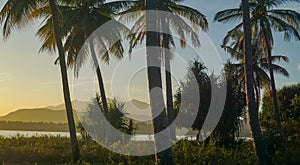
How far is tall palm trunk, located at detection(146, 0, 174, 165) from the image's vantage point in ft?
38.5

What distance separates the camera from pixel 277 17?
87.4ft

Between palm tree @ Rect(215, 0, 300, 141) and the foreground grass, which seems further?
palm tree @ Rect(215, 0, 300, 141)

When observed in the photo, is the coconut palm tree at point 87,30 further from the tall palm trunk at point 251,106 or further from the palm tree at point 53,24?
the tall palm trunk at point 251,106

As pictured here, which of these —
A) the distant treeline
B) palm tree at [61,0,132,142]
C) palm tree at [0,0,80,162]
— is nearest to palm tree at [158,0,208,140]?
palm tree at [61,0,132,142]

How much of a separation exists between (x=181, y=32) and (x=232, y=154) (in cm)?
949

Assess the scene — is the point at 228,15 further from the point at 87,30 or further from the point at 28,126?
the point at 28,126

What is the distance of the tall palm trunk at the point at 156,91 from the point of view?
11.7 m

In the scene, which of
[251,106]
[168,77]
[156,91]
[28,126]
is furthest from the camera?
[28,126]

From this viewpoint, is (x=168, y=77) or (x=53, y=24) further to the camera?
(x=168, y=77)

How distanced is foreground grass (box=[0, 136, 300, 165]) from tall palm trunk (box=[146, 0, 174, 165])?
14.4 ft

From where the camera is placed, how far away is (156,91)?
1198 centimetres

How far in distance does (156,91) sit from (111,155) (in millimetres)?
6604

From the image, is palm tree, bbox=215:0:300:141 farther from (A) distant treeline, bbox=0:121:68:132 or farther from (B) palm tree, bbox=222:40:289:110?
(A) distant treeline, bbox=0:121:68:132

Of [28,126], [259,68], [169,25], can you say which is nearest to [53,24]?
[169,25]
